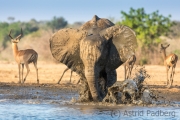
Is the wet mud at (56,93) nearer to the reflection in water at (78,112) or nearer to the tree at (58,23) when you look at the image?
the reflection in water at (78,112)

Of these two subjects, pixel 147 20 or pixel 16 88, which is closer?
pixel 16 88

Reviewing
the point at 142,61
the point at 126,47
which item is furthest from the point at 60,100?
the point at 142,61

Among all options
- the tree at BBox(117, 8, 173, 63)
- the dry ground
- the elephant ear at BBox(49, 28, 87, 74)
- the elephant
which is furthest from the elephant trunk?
the tree at BBox(117, 8, 173, 63)

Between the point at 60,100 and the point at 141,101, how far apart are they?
2021 millimetres

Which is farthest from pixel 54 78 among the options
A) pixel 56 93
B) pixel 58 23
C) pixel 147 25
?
pixel 58 23

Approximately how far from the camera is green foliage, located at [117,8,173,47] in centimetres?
2816

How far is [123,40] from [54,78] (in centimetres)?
904

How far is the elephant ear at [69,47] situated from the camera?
1262 cm

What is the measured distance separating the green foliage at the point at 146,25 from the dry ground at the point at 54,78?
282 cm

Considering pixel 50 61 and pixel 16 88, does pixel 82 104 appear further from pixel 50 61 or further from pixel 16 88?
A: pixel 50 61

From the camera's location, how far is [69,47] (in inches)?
503

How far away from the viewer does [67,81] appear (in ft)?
67.2

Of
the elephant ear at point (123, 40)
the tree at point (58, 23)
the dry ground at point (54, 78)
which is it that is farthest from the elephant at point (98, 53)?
the tree at point (58, 23)

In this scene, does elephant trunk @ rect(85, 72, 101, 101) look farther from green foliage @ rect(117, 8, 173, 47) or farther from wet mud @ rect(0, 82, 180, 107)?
green foliage @ rect(117, 8, 173, 47)
